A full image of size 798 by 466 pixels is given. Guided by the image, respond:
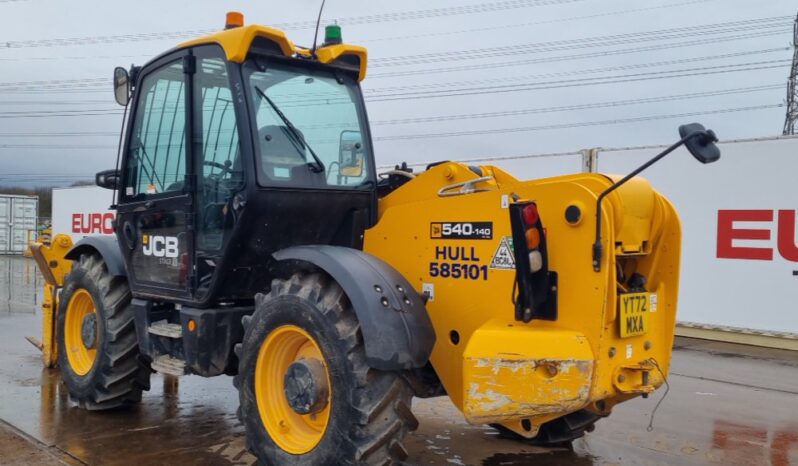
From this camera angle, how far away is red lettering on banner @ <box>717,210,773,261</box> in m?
9.90

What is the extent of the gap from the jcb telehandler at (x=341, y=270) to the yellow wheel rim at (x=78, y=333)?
38cm

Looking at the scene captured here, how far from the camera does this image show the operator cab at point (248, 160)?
4512 mm

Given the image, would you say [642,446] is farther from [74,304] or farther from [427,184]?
[74,304]

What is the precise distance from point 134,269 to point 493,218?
9.73ft

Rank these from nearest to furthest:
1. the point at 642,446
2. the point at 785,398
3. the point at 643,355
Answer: the point at 643,355, the point at 642,446, the point at 785,398

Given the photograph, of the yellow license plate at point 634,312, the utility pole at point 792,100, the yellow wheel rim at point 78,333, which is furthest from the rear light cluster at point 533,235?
the utility pole at point 792,100

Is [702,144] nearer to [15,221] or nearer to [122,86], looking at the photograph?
[122,86]

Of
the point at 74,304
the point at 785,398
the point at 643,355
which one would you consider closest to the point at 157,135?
the point at 74,304

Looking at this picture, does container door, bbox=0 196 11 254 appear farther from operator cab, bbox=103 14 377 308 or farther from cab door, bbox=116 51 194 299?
operator cab, bbox=103 14 377 308

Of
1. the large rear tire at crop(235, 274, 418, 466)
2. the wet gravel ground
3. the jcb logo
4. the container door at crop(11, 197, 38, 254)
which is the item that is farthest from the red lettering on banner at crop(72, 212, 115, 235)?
the large rear tire at crop(235, 274, 418, 466)

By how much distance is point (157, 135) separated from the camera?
5312 millimetres

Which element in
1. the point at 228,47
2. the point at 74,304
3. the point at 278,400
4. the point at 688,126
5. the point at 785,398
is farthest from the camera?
the point at 785,398

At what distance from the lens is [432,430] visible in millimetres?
5516

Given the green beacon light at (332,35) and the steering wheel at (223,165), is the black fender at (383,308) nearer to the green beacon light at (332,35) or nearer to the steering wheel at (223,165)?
the steering wheel at (223,165)
